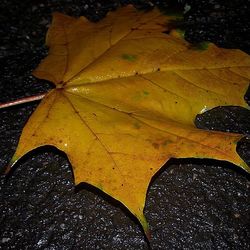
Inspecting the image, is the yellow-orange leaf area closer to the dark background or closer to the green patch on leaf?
the green patch on leaf

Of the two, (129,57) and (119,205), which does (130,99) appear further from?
(119,205)

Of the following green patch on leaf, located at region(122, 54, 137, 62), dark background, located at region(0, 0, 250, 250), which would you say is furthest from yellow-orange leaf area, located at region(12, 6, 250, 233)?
dark background, located at region(0, 0, 250, 250)

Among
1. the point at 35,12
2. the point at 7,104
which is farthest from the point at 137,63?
the point at 35,12

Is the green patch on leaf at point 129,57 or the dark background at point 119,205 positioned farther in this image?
the green patch on leaf at point 129,57

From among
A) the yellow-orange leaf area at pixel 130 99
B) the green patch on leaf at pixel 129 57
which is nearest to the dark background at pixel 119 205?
the yellow-orange leaf area at pixel 130 99

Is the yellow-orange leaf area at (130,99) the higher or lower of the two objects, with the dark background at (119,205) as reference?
higher

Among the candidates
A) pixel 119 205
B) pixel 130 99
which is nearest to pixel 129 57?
pixel 130 99

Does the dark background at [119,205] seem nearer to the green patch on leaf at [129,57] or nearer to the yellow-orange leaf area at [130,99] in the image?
the yellow-orange leaf area at [130,99]

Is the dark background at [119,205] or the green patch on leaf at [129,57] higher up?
the green patch on leaf at [129,57]

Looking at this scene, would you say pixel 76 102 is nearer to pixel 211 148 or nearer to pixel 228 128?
pixel 211 148
